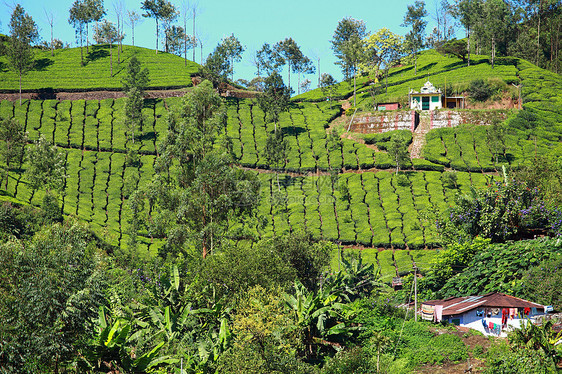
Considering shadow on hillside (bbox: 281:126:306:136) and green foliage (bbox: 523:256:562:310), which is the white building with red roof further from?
shadow on hillside (bbox: 281:126:306:136)

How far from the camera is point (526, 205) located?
4688 cm

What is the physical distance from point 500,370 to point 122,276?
34.4 meters

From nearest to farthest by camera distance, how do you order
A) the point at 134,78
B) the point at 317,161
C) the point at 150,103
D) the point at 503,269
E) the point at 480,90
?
the point at 503,269, the point at 317,161, the point at 480,90, the point at 134,78, the point at 150,103

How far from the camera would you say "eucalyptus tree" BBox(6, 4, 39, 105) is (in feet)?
337

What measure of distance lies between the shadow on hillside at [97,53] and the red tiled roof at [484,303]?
349 feet

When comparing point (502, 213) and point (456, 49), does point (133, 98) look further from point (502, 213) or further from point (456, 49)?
point (456, 49)

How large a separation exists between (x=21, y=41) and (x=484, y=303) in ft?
341

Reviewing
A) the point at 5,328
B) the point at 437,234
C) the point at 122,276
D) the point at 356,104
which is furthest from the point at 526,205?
the point at 356,104

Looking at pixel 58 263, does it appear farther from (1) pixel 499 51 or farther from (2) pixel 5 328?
(1) pixel 499 51

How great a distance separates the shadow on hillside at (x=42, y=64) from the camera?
116250 millimetres

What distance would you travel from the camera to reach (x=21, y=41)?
109 m

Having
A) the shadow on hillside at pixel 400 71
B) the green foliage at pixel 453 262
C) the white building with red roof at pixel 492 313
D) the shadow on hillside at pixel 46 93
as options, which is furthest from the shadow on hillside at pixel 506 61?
the white building with red roof at pixel 492 313

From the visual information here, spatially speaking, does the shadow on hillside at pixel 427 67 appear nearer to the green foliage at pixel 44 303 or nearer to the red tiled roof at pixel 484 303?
the red tiled roof at pixel 484 303

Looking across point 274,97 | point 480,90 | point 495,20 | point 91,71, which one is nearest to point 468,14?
point 495,20
